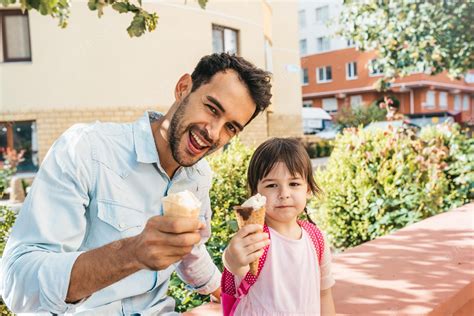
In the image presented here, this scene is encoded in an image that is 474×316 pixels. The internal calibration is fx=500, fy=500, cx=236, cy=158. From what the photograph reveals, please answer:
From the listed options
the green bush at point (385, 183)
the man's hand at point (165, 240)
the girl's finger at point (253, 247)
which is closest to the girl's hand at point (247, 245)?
the girl's finger at point (253, 247)

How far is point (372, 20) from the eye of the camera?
1181cm

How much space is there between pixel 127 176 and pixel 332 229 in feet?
14.6

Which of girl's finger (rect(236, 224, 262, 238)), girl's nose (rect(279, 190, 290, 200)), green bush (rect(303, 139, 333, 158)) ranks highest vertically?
girl's nose (rect(279, 190, 290, 200))

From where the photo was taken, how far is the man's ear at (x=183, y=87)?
2.23 m

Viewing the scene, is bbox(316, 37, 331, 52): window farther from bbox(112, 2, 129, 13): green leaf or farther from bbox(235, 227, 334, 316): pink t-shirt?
bbox(235, 227, 334, 316): pink t-shirt

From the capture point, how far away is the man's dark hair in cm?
215

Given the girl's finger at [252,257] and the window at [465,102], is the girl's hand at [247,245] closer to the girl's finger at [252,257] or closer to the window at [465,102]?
the girl's finger at [252,257]

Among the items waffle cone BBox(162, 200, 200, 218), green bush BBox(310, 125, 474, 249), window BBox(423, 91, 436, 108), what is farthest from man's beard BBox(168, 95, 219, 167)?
window BBox(423, 91, 436, 108)

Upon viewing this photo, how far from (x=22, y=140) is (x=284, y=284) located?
51.2 feet

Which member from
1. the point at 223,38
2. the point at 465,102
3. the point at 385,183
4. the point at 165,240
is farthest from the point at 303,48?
the point at 165,240

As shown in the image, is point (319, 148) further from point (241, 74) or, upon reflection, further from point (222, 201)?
point (241, 74)

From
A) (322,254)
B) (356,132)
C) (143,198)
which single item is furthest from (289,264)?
(356,132)

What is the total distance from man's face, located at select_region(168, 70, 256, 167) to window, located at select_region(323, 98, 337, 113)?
44.5 meters

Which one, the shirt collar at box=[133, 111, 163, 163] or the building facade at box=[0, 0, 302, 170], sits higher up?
the building facade at box=[0, 0, 302, 170]
